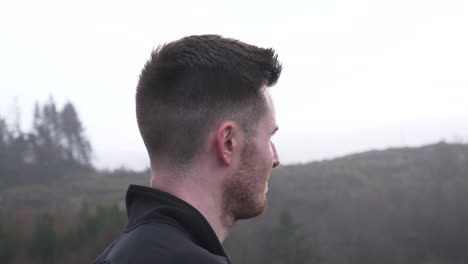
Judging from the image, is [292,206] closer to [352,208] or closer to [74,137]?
[352,208]

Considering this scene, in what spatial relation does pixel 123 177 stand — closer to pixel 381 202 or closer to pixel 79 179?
pixel 79 179

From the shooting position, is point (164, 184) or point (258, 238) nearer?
point (164, 184)

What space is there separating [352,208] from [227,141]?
29.6 meters

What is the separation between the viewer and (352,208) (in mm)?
29953

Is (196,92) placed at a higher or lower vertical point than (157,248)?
higher

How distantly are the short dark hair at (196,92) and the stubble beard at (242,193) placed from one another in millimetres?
105

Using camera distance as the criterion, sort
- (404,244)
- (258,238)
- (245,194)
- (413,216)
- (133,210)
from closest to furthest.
Result: (133,210) → (245,194) → (258,238) → (404,244) → (413,216)

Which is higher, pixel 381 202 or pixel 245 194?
pixel 245 194

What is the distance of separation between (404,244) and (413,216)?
255cm

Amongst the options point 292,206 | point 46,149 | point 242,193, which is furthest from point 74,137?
point 242,193

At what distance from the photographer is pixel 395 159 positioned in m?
42.3

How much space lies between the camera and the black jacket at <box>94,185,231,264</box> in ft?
3.76

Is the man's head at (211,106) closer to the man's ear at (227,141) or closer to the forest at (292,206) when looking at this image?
the man's ear at (227,141)

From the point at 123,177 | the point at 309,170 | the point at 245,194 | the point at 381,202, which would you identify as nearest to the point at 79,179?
the point at 123,177
